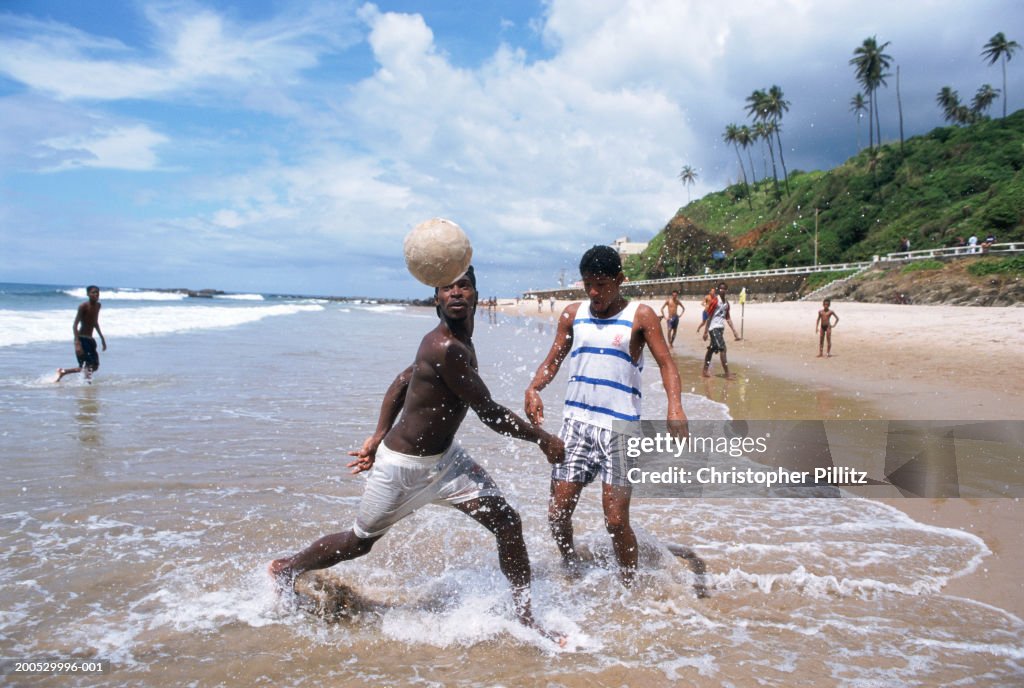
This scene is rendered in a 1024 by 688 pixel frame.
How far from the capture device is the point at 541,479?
6.88 meters

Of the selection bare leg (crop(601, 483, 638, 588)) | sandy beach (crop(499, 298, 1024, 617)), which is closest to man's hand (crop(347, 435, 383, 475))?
bare leg (crop(601, 483, 638, 588))

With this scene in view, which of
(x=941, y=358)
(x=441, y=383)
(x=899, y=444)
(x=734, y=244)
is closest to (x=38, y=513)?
(x=441, y=383)

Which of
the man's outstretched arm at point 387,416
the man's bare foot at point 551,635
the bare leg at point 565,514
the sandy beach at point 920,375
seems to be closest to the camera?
the man's bare foot at point 551,635

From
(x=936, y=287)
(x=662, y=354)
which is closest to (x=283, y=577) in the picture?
(x=662, y=354)

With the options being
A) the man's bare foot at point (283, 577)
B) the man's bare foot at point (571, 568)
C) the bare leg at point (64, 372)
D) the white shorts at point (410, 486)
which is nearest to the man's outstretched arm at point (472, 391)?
the white shorts at point (410, 486)

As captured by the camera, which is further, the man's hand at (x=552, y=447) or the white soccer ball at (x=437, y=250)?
the man's hand at (x=552, y=447)

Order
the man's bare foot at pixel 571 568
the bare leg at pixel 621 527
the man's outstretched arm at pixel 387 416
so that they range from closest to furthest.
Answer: the man's outstretched arm at pixel 387 416
the bare leg at pixel 621 527
the man's bare foot at pixel 571 568

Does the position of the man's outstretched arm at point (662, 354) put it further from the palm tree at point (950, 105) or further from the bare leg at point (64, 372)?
the palm tree at point (950, 105)

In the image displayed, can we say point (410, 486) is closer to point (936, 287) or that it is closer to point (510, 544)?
point (510, 544)

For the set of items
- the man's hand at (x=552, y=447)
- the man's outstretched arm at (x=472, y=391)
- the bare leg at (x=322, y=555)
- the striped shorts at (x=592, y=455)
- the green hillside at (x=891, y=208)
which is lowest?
the bare leg at (x=322, y=555)

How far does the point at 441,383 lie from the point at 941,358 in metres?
16.9

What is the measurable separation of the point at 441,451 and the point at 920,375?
545 inches

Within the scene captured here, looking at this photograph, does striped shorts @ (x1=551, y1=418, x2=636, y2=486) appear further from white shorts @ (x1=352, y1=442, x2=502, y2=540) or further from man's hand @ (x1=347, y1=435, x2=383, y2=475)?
man's hand @ (x1=347, y1=435, x2=383, y2=475)

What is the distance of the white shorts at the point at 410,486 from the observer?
333 centimetres
